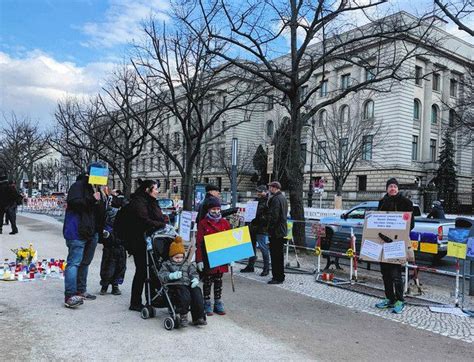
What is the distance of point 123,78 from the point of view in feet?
76.3

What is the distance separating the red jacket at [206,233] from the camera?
6.36 metres

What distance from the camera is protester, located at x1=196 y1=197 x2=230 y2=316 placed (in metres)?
6.37

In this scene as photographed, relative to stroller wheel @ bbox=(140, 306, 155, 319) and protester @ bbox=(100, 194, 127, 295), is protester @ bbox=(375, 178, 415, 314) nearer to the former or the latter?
stroller wheel @ bbox=(140, 306, 155, 319)

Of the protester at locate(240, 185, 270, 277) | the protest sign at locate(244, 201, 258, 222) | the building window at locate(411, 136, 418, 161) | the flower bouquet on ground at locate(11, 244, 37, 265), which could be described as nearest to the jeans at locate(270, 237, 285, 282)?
the protester at locate(240, 185, 270, 277)

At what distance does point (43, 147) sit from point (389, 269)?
46.4 meters

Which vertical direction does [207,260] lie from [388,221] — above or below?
below

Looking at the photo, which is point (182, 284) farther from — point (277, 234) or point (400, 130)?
point (400, 130)

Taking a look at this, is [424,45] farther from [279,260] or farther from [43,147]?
[43,147]

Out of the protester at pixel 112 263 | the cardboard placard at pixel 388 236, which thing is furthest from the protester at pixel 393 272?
the protester at pixel 112 263

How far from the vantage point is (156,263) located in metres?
6.23

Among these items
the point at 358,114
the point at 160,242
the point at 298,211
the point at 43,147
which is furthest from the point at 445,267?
the point at 43,147

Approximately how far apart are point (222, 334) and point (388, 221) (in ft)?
10.7

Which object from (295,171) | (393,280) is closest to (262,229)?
(393,280)

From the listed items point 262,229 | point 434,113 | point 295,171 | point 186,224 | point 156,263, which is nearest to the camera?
point 156,263
